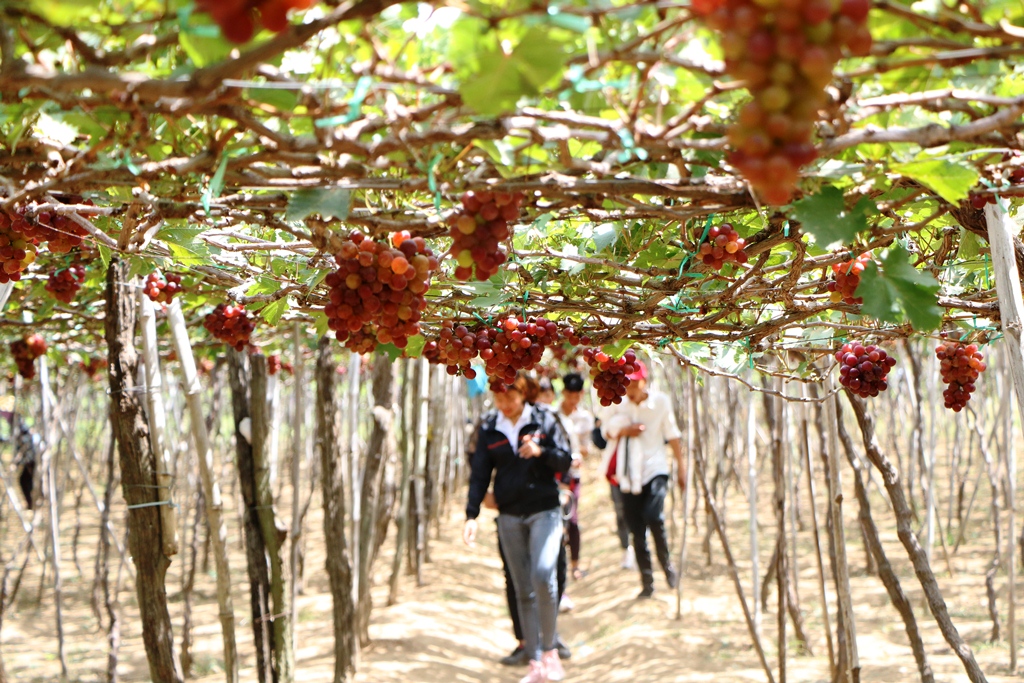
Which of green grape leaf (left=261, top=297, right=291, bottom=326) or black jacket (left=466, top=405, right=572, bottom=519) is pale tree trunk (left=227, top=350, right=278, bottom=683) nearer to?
black jacket (left=466, top=405, right=572, bottom=519)

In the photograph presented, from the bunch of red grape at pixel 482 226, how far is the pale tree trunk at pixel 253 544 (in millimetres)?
2739

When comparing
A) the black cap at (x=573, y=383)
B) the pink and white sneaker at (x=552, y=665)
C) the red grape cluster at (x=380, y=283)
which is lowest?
the pink and white sneaker at (x=552, y=665)

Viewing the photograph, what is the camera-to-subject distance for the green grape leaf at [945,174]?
1.14 metres

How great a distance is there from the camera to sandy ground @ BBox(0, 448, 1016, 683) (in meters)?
4.61

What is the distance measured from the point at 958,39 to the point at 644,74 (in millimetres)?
402

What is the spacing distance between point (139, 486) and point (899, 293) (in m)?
2.78

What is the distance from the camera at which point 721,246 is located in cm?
167

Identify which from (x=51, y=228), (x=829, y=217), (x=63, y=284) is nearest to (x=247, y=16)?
(x=829, y=217)

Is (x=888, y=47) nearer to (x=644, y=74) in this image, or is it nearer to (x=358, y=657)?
(x=644, y=74)

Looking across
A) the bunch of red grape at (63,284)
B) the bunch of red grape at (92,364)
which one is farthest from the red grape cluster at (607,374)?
the bunch of red grape at (92,364)

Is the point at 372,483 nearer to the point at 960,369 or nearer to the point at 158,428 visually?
the point at 158,428

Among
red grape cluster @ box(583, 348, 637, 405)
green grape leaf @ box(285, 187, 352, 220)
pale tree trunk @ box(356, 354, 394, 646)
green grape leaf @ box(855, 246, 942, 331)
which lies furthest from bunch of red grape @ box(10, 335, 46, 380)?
green grape leaf @ box(855, 246, 942, 331)

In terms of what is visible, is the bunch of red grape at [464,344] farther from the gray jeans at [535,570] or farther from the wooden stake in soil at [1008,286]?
the gray jeans at [535,570]

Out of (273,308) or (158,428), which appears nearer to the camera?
(273,308)
